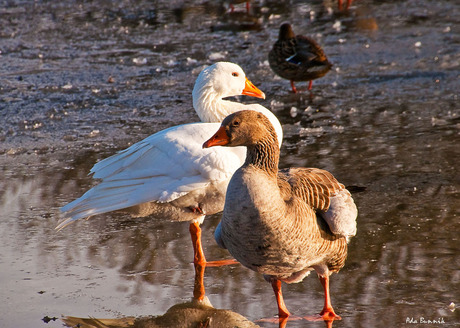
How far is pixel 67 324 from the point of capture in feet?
13.7

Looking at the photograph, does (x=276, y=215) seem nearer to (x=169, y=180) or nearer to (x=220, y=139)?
(x=220, y=139)

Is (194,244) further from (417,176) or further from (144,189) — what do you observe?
(417,176)

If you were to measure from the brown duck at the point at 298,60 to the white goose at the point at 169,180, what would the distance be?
3.77 m

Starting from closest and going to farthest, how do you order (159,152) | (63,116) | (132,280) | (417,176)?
(132,280) < (159,152) < (417,176) < (63,116)

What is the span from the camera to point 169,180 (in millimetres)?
4934

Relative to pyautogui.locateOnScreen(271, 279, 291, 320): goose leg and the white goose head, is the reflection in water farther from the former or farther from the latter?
the white goose head

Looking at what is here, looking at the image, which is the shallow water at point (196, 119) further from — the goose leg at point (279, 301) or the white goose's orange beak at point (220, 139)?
the white goose's orange beak at point (220, 139)

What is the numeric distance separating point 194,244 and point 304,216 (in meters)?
1.32

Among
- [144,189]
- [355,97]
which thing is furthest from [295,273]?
[355,97]

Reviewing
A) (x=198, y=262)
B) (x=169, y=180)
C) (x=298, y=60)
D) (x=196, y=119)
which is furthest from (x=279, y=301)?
(x=298, y=60)

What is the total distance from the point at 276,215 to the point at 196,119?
14.8 ft

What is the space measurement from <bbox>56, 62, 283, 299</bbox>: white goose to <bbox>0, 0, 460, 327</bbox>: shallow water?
39cm

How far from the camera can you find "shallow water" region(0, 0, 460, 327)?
4.55 metres

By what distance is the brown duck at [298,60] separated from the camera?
29.4 feet
